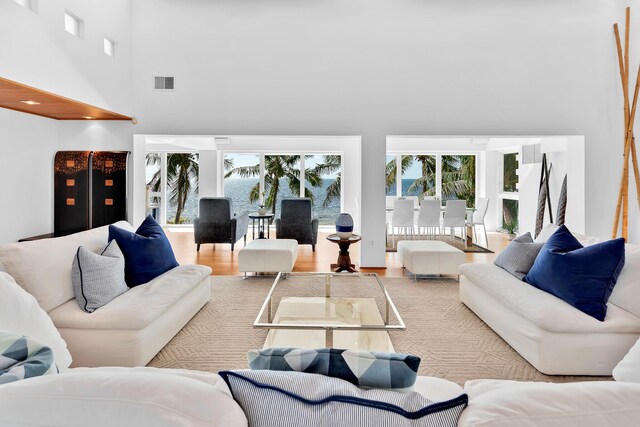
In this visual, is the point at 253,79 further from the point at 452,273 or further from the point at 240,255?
the point at 452,273

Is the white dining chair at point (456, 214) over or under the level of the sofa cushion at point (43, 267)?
over

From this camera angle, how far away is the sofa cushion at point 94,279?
8.67 ft

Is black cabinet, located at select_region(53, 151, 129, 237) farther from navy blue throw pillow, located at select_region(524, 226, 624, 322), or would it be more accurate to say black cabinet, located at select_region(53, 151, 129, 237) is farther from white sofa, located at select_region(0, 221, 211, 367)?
navy blue throw pillow, located at select_region(524, 226, 624, 322)

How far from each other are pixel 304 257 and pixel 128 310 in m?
4.29

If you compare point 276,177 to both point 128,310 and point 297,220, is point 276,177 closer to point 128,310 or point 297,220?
point 297,220

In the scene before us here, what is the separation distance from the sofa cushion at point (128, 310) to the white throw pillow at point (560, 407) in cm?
227

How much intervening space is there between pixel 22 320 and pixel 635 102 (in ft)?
22.1

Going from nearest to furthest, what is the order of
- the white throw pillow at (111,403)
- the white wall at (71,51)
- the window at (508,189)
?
1. the white throw pillow at (111,403)
2. the white wall at (71,51)
3. the window at (508,189)

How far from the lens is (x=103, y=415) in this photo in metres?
0.76

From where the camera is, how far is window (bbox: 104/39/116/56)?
499cm

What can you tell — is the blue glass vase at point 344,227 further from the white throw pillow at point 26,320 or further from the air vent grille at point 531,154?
the air vent grille at point 531,154

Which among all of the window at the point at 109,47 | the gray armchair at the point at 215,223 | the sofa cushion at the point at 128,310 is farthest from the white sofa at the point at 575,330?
the window at the point at 109,47

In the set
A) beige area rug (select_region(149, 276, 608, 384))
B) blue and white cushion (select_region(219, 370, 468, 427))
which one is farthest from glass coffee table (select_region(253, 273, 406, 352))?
blue and white cushion (select_region(219, 370, 468, 427))

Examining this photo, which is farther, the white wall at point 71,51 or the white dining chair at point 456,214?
the white dining chair at point 456,214
